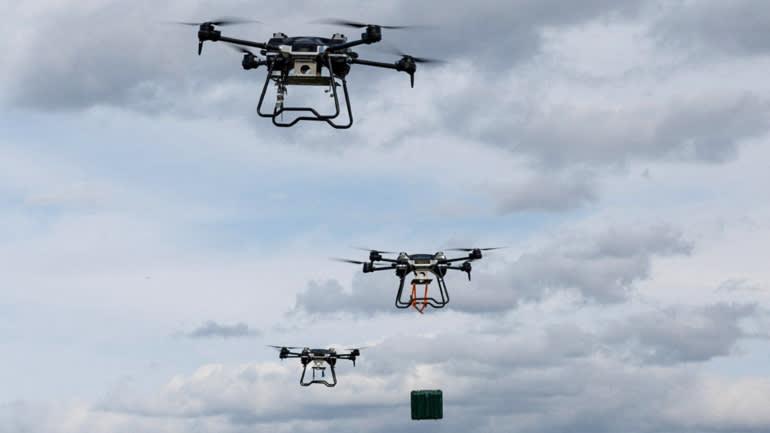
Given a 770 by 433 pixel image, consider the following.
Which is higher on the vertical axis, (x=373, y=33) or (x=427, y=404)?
(x=427, y=404)

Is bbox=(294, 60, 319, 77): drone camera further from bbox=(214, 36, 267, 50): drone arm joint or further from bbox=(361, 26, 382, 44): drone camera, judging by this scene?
bbox=(361, 26, 382, 44): drone camera

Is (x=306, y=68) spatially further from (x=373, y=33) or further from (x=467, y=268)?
(x=467, y=268)

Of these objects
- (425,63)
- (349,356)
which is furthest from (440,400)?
(425,63)

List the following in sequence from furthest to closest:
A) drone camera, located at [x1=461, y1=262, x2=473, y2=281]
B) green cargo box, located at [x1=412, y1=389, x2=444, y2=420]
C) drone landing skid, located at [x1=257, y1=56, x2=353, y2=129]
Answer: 1. green cargo box, located at [x1=412, y1=389, x2=444, y2=420]
2. drone camera, located at [x1=461, y1=262, x2=473, y2=281]
3. drone landing skid, located at [x1=257, y1=56, x2=353, y2=129]

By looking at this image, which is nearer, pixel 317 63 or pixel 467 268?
pixel 317 63

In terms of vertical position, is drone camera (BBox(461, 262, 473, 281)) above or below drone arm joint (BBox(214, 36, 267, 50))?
above

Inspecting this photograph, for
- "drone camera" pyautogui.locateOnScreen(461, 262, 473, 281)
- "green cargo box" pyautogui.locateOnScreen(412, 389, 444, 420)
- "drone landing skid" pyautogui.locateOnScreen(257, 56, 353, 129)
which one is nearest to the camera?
"drone landing skid" pyautogui.locateOnScreen(257, 56, 353, 129)

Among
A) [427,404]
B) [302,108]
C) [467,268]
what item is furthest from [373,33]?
[427,404]

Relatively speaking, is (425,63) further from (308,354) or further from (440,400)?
(440,400)

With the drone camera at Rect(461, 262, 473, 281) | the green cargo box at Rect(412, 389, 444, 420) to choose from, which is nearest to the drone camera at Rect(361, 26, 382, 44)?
the drone camera at Rect(461, 262, 473, 281)
